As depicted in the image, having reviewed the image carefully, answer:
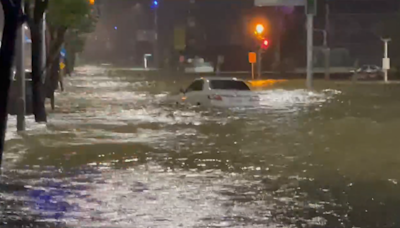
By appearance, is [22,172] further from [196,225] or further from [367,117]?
[367,117]

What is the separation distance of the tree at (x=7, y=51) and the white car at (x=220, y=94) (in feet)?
61.2

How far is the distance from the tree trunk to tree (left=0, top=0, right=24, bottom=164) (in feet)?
41.7

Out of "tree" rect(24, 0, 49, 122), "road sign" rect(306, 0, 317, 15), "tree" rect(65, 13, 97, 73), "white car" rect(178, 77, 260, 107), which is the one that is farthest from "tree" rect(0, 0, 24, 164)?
"road sign" rect(306, 0, 317, 15)

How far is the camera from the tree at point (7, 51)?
9344 millimetres

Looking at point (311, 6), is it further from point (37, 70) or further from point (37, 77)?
point (37, 77)

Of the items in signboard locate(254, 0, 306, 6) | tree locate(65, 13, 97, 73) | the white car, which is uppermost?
signboard locate(254, 0, 306, 6)

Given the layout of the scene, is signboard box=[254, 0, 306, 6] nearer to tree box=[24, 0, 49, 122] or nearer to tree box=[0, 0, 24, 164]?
tree box=[24, 0, 49, 122]

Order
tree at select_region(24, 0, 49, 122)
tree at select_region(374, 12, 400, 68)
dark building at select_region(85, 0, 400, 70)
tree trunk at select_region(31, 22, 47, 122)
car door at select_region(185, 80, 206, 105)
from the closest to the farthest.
A: tree at select_region(24, 0, 49, 122) < tree trunk at select_region(31, 22, 47, 122) < car door at select_region(185, 80, 206, 105) < tree at select_region(374, 12, 400, 68) < dark building at select_region(85, 0, 400, 70)

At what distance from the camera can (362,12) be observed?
273 ft

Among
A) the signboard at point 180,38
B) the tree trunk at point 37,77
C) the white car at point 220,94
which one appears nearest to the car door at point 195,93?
the white car at point 220,94

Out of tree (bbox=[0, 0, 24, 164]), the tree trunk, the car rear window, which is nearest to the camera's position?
tree (bbox=[0, 0, 24, 164])

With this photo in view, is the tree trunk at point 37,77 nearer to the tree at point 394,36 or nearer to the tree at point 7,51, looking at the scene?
the tree at point 7,51

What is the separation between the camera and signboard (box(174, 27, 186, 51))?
299ft

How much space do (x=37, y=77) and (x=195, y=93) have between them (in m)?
7.69
